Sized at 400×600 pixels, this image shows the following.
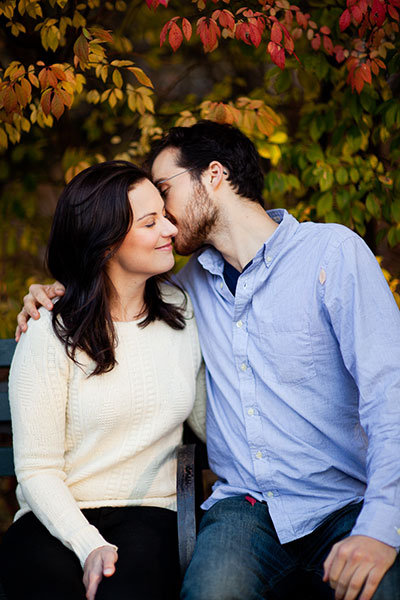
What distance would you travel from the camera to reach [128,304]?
2.34m

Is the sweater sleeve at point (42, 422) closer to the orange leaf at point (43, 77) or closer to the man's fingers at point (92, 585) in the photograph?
the man's fingers at point (92, 585)

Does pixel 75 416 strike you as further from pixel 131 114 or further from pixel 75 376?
pixel 131 114

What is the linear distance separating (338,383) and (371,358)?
23cm

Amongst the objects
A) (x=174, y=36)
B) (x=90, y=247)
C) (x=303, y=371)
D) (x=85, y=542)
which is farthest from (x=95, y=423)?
(x=174, y=36)

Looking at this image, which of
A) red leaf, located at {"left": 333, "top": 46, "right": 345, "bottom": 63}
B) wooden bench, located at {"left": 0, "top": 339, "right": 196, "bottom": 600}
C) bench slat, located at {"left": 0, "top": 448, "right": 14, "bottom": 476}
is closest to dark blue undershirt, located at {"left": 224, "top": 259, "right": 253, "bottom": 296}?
wooden bench, located at {"left": 0, "top": 339, "right": 196, "bottom": 600}

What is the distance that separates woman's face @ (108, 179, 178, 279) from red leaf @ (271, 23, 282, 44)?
0.67 m

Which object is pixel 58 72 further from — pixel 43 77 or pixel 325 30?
pixel 325 30

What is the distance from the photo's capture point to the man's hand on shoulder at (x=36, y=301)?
7.17 ft

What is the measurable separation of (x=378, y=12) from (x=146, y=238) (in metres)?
1.13

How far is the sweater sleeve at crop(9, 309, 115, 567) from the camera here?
2.02 m

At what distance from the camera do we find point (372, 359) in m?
1.85

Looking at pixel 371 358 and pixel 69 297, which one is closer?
pixel 371 358

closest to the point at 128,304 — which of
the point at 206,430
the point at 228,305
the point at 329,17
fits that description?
the point at 228,305

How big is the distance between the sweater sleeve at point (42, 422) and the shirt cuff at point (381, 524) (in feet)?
2.77
